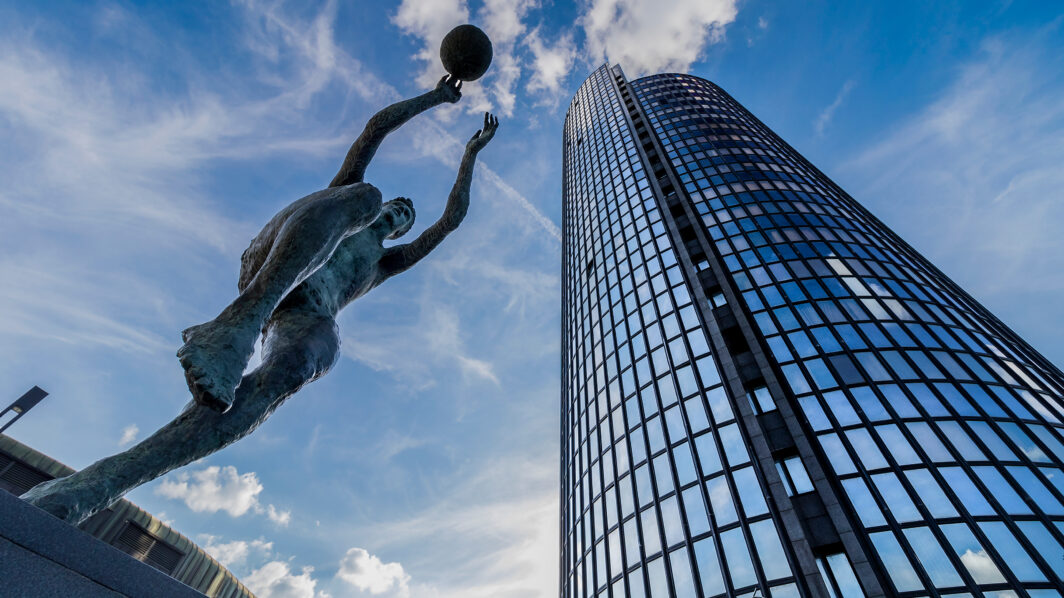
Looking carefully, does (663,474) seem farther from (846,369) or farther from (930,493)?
(930,493)

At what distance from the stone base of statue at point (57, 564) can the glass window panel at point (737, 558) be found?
15.6 metres

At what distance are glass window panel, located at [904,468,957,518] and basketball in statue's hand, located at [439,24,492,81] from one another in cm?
1581

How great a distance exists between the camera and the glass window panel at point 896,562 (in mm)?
12172

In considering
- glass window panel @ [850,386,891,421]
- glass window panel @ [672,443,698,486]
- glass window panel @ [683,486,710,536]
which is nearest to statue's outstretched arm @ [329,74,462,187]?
glass window panel @ [683,486,710,536]

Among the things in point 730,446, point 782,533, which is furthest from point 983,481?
point 730,446

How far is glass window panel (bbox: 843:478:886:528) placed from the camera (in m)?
13.8

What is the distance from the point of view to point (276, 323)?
10.2ft

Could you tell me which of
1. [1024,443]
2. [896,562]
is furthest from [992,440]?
[896,562]

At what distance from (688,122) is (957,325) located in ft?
84.2

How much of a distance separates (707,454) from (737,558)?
392cm

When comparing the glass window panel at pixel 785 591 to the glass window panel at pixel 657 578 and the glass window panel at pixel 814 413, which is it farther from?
the glass window panel at pixel 814 413

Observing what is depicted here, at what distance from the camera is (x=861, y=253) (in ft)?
81.4

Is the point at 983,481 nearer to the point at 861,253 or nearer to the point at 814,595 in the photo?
the point at 814,595

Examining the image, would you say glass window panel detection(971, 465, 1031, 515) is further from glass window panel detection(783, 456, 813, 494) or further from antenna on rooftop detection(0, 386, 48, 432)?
antenna on rooftop detection(0, 386, 48, 432)
